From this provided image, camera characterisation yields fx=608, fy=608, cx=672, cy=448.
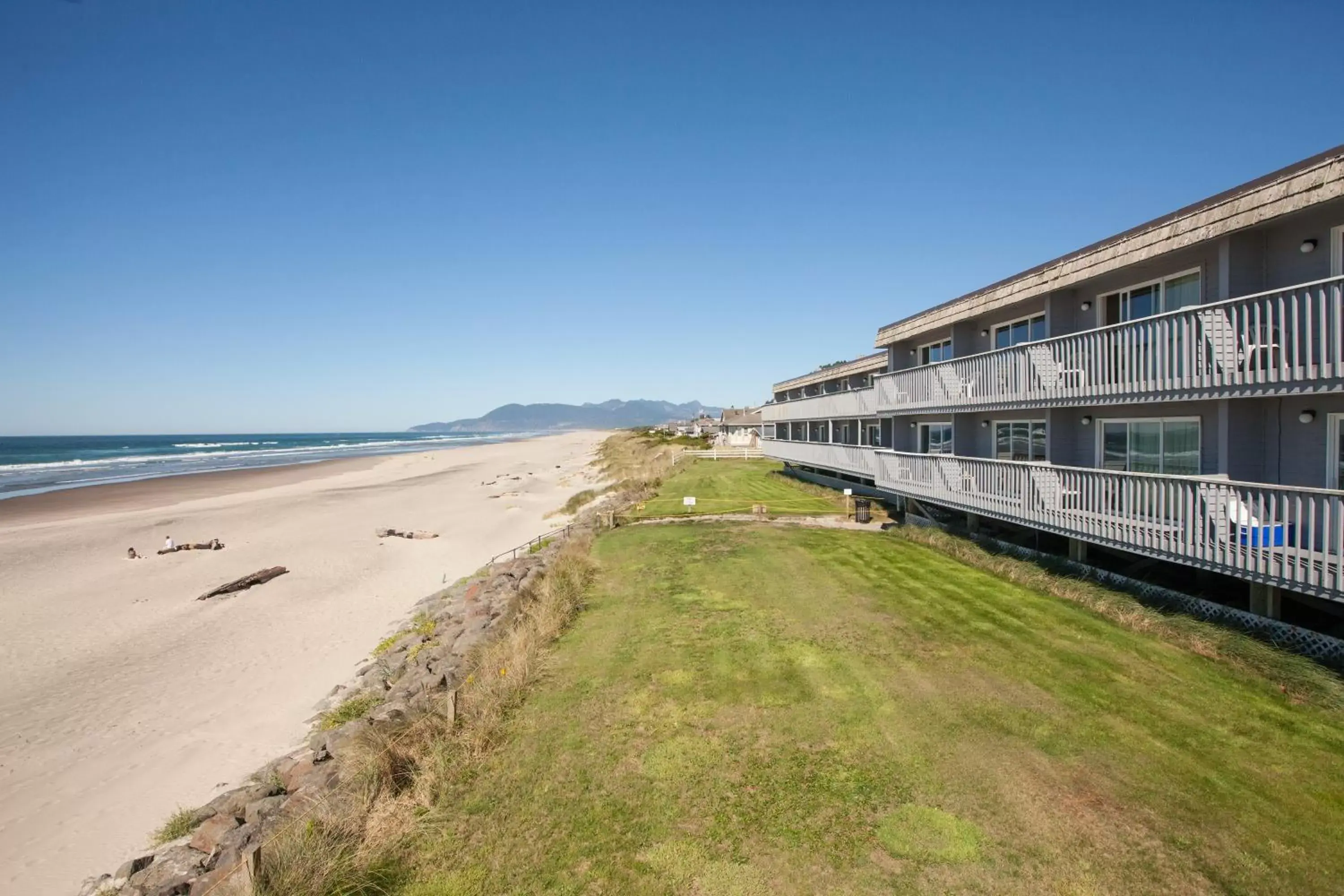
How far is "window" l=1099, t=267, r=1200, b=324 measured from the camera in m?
11.2

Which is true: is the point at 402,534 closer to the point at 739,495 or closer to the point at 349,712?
the point at 739,495

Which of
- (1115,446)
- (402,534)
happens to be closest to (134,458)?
(402,534)

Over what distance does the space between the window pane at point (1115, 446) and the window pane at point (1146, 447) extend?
0.39 feet

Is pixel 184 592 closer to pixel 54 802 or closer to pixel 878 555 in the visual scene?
pixel 54 802

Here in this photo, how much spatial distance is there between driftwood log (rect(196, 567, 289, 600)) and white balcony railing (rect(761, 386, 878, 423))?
71.5 feet

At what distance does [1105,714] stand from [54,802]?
578 inches

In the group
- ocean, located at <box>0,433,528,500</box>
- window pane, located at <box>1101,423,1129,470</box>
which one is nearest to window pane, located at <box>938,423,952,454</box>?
window pane, located at <box>1101,423,1129,470</box>

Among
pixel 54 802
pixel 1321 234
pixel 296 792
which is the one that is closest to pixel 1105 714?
pixel 1321 234

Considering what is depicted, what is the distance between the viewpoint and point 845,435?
32.2 meters

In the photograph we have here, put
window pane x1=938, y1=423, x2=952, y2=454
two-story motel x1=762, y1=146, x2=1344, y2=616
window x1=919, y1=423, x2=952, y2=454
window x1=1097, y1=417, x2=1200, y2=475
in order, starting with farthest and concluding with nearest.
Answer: window x1=919, y1=423, x2=952, y2=454, window pane x1=938, y1=423, x2=952, y2=454, window x1=1097, y1=417, x2=1200, y2=475, two-story motel x1=762, y1=146, x2=1344, y2=616

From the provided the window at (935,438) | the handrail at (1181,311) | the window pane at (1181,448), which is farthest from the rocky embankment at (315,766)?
the window at (935,438)

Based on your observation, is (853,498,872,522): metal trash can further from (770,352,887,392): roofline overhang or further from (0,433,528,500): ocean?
(0,433,528,500): ocean

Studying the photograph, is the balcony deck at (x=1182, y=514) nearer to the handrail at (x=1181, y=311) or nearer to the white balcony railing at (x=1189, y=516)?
the white balcony railing at (x=1189, y=516)

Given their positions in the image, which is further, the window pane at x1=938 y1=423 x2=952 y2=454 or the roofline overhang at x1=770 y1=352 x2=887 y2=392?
the roofline overhang at x1=770 y1=352 x2=887 y2=392
